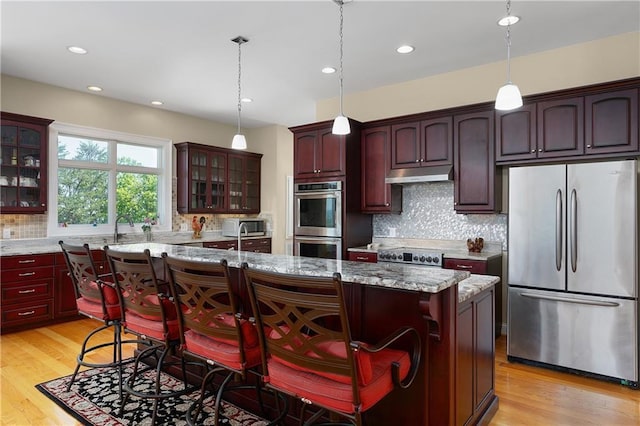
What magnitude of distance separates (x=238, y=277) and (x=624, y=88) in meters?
3.48

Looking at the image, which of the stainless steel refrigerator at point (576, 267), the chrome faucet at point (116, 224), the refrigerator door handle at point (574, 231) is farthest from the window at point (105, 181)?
the refrigerator door handle at point (574, 231)

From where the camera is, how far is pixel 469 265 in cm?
391

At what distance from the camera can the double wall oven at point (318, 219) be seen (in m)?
4.82

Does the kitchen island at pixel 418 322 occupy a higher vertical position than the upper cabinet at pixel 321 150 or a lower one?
lower

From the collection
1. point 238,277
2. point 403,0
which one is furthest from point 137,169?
point 403,0

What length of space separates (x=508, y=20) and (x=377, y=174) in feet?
6.98

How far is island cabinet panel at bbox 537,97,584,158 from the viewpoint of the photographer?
11.5 ft

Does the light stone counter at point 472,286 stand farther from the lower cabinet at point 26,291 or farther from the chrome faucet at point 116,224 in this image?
the chrome faucet at point 116,224

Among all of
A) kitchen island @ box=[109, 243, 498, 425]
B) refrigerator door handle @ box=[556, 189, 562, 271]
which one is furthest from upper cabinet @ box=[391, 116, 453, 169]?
kitchen island @ box=[109, 243, 498, 425]

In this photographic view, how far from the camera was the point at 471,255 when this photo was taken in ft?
13.2

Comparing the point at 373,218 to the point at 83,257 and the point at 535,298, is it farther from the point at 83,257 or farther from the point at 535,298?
the point at 83,257

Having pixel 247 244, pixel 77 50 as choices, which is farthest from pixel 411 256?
pixel 77 50

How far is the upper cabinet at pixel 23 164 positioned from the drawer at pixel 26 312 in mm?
1096

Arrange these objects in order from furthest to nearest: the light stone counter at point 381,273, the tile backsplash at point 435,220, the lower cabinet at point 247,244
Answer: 1. the lower cabinet at point 247,244
2. the tile backsplash at point 435,220
3. the light stone counter at point 381,273
